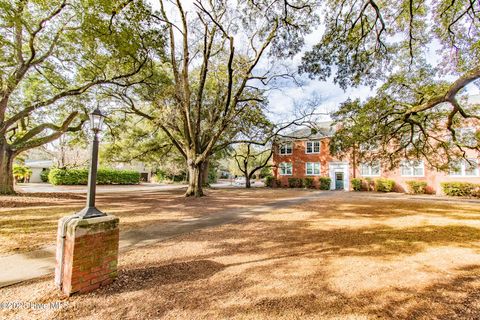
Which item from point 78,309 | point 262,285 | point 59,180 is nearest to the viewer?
point 78,309

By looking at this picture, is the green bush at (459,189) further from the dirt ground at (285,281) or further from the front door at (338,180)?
the dirt ground at (285,281)

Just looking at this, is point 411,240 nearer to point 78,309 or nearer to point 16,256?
point 78,309

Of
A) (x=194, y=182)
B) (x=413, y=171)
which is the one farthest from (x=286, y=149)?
(x=194, y=182)

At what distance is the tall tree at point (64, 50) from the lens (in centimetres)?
770

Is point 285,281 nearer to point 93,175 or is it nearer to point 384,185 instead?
point 93,175

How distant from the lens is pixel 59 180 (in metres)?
22.4

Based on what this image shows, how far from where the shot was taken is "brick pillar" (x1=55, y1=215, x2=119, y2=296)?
2.88 metres

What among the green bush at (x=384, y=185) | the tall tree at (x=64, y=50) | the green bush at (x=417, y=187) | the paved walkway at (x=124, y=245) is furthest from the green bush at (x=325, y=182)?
the tall tree at (x=64, y=50)

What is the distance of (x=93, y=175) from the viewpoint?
3.46 meters

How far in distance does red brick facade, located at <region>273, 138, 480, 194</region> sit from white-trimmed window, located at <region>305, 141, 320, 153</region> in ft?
1.26

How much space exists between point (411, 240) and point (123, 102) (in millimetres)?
15796

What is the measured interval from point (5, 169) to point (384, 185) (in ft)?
94.5

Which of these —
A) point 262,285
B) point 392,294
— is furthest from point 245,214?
point 392,294

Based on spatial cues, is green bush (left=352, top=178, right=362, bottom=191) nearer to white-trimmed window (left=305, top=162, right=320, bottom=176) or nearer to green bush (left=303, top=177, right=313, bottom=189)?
white-trimmed window (left=305, top=162, right=320, bottom=176)
